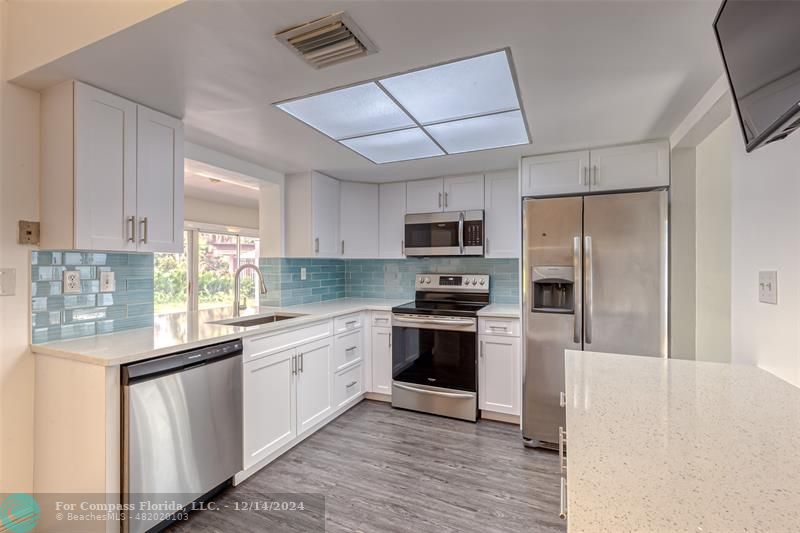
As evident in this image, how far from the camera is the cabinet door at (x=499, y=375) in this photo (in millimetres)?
2828

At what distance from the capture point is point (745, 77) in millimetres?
992

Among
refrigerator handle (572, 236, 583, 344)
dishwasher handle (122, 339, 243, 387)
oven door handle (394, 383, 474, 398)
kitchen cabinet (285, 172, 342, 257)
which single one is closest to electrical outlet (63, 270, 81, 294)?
dishwasher handle (122, 339, 243, 387)

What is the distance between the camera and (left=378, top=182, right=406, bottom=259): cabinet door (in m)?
3.58

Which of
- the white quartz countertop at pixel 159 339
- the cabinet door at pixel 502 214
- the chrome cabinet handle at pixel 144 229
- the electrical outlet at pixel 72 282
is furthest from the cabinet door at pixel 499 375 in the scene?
the electrical outlet at pixel 72 282

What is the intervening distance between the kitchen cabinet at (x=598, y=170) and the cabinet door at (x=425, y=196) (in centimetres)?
90

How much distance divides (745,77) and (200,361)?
242cm

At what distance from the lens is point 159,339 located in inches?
72.5

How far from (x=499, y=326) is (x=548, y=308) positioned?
1.43 ft

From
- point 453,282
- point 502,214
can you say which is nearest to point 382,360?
point 453,282

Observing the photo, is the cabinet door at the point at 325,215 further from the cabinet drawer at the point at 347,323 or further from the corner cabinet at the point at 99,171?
the corner cabinet at the point at 99,171

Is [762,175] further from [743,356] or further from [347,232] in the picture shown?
[347,232]

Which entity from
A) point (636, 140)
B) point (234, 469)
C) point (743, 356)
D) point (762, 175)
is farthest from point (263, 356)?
point (636, 140)

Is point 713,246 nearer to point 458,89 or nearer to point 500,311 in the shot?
point 500,311

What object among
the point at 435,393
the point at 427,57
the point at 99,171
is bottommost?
the point at 435,393
